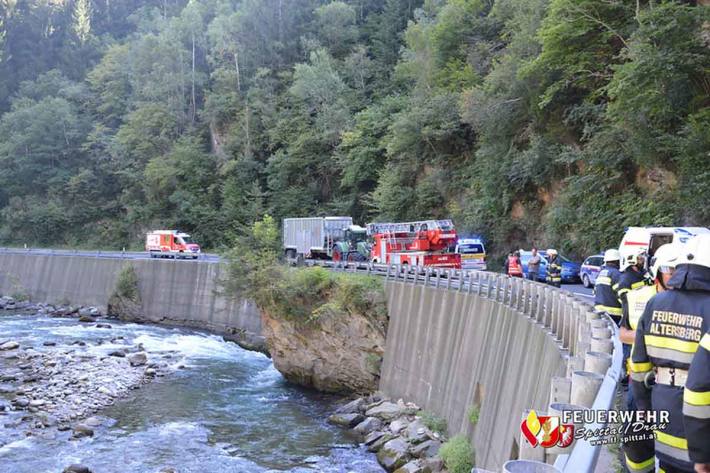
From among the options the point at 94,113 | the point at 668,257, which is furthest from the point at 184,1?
the point at 668,257

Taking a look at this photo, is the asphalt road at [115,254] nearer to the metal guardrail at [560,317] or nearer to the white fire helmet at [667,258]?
the metal guardrail at [560,317]

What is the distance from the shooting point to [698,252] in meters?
3.78

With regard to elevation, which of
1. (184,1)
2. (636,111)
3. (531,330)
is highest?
(184,1)

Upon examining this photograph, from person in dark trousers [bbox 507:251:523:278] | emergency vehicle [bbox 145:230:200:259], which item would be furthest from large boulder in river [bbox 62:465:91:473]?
emergency vehicle [bbox 145:230:200:259]

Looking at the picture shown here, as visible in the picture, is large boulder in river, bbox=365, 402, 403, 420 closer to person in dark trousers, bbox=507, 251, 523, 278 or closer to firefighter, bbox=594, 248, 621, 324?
person in dark trousers, bbox=507, 251, 523, 278

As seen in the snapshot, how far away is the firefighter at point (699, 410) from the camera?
128 inches

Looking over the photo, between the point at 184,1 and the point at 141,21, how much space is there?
11083 millimetres

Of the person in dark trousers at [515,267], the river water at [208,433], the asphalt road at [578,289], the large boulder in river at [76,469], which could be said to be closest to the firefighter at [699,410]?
the river water at [208,433]

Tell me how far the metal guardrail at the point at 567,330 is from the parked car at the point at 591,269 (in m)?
5.84

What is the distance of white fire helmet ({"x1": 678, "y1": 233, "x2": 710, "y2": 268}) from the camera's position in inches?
148

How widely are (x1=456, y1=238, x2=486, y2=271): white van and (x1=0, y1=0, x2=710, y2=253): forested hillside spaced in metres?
3.29

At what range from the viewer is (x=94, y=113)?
2995 inches

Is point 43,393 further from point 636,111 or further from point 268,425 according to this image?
point 636,111

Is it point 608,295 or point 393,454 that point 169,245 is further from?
point 608,295
